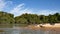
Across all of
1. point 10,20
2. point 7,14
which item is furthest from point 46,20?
point 7,14

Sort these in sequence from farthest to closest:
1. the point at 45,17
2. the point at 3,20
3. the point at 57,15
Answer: the point at 3,20, the point at 45,17, the point at 57,15

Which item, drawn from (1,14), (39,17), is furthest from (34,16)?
(1,14)

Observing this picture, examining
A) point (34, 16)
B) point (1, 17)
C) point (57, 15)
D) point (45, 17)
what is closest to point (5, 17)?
point (1, 17)

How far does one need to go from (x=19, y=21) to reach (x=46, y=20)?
19859mm

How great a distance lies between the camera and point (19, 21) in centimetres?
9275

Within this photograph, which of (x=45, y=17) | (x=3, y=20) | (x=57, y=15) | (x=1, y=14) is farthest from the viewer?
(x=1, y=14)

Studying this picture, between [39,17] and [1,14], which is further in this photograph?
[1,14]

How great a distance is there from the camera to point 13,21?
91.7 m

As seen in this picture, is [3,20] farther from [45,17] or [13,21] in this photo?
[45,17]

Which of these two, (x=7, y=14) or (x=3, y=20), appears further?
(x=7, y=14)

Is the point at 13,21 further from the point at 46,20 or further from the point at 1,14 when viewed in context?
the point at 46,20

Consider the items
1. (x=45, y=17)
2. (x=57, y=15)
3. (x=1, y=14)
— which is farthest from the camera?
(x=1, y=14)

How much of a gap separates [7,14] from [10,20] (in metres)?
7.27

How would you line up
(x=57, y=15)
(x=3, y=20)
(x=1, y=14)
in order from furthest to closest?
(x=1, y=14) < (x=3, y=20) < (x=57, y=15)
